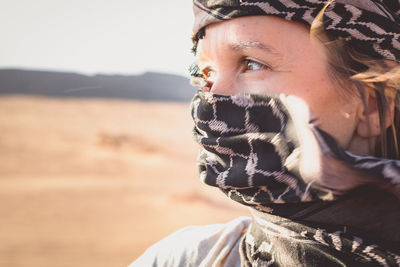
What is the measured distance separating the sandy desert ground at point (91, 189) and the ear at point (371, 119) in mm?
5204

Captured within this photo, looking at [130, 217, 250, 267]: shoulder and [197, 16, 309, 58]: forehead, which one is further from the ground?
[197, 16, 309, 58]: forehead

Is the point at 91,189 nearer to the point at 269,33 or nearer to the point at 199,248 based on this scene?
the point at 199,248

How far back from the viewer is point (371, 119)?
1.82 meters

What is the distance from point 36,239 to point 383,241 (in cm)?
651

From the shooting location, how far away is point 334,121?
1.77 m

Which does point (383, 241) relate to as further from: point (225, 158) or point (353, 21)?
point (353, 21)

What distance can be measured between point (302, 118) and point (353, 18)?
44 cm

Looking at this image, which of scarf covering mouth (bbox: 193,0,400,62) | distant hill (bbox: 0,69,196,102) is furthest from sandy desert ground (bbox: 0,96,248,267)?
scarf covering mouth (bbox: 193,0,400,62)

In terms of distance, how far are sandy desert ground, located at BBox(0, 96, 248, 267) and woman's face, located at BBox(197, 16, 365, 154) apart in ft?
17.0

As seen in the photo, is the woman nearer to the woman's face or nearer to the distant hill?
the woman's face

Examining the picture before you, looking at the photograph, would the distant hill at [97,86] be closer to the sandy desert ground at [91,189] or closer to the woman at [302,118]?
the sandy desert ground at [91,189]

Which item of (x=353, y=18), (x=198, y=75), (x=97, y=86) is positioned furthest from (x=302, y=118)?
(x=97, y=86)

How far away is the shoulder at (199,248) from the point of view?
6.56 feet

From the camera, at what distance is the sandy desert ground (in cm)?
702
